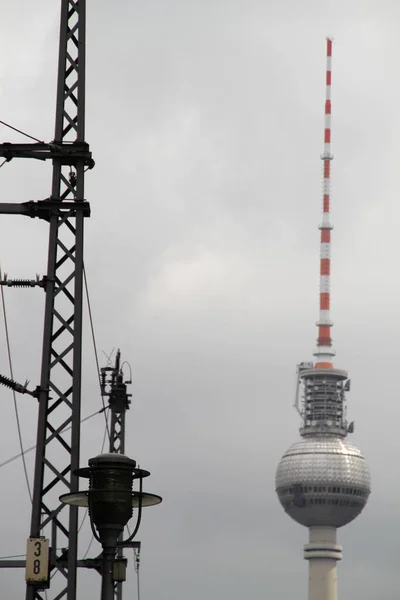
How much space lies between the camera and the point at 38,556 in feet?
111

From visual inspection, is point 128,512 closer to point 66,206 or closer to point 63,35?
point 66,206

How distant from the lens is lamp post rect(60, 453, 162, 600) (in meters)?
25.2

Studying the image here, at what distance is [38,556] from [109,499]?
364 inches

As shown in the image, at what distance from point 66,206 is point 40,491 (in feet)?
21.6

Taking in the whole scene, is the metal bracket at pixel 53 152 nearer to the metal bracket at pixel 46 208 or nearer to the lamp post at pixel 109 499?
the metal bracket at pixel 46 208

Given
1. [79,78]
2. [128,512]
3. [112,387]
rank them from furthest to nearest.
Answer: [112,387] → [79,78] → [128,512]

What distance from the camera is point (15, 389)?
34.1 meters

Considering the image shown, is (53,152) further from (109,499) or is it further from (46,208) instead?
(109,499)

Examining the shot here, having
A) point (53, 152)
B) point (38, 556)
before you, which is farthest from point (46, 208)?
point (38, 556)

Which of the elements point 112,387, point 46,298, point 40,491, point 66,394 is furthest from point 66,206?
point 112,387

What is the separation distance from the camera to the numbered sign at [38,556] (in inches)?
1329

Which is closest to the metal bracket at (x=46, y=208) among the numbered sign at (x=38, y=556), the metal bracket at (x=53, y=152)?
the metal bracket at (x=53, y=152)

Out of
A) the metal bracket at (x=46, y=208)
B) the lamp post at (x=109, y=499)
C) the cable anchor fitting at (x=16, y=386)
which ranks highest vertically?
the metal bracket at (x=46, y=208)

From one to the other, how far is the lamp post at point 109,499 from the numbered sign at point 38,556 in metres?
8.53
